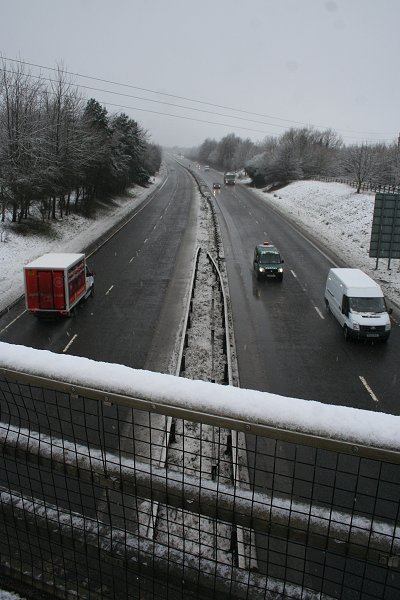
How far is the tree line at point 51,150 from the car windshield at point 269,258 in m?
20.0

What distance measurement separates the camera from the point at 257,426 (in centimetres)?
216

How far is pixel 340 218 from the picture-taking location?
5309cm

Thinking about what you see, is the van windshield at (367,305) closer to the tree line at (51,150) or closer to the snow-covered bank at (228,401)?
the snow-covered bank at (228,401)

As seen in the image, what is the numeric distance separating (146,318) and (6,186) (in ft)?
69.2

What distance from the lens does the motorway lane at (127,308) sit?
784 inches

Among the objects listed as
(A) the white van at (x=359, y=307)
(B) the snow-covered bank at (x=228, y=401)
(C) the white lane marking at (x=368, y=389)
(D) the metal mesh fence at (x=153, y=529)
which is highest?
(B) the snow-covered bank at (x=228, y=401)

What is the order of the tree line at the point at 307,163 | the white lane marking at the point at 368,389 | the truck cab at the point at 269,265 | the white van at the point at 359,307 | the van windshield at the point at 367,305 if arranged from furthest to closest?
the tree line at the point at 307,163
the truck cab at the point at 269,265
the van windshield at the point at 367,305
the white van at the point at 359,307
the white lane marking at the point at 368,389

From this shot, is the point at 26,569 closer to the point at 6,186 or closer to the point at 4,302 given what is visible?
the point at 4,302

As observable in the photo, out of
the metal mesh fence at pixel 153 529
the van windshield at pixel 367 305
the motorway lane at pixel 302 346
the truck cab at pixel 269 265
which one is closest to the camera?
the metal mesh fence at pixel 153 529

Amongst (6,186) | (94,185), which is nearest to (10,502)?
(6,186)

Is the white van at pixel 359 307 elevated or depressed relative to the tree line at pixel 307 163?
depressed

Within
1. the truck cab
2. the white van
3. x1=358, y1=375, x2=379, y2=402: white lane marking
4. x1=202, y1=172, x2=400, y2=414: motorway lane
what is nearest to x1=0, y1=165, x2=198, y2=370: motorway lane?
x1=202, y1=172, x2=400, y2=414: motorway lane

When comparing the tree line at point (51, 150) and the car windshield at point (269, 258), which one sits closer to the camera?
the car windshield at point (269, 258)

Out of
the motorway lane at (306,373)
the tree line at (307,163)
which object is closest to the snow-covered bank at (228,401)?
the motorway lane at (306,373)
